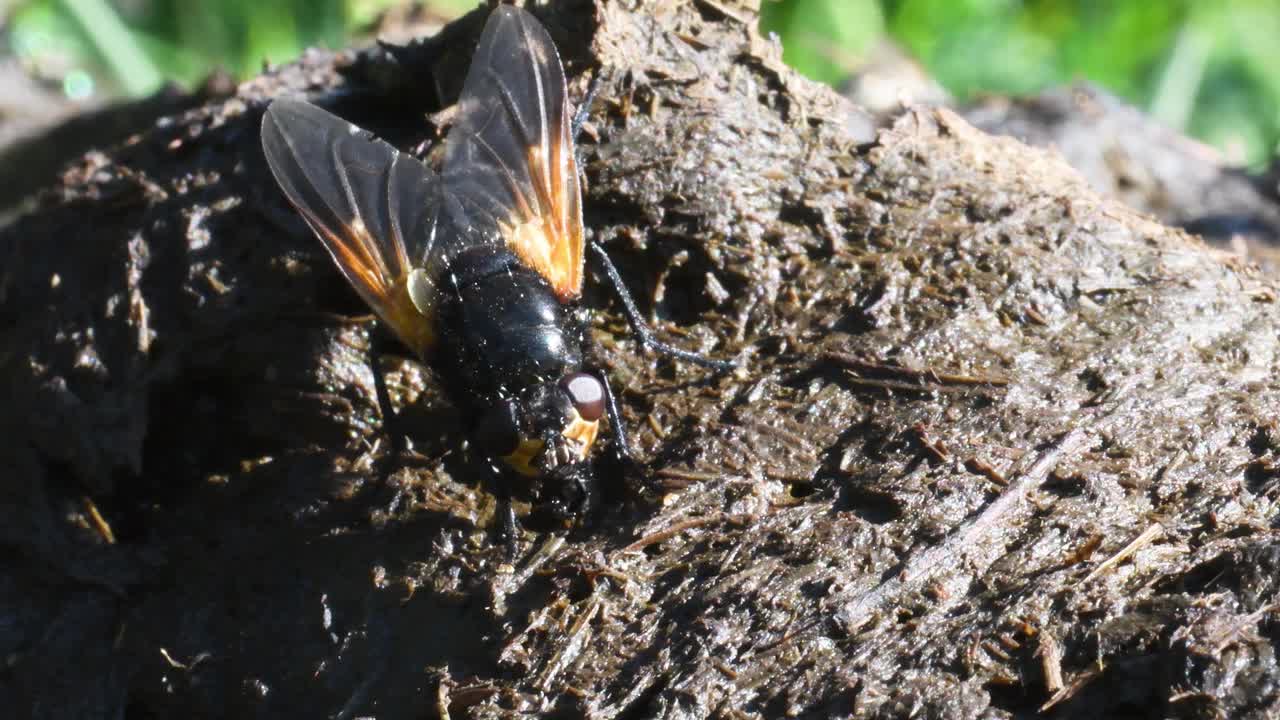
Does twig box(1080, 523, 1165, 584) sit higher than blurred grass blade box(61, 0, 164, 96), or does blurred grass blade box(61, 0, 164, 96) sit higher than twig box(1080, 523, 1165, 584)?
blurred grass blade box(61, 0, 164, 96)

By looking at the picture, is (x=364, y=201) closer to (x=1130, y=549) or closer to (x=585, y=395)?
(x=585, y=395)

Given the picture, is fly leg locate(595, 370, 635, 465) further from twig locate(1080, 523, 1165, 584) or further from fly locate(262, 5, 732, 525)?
twig locate(1080, 523, 1165, 584)

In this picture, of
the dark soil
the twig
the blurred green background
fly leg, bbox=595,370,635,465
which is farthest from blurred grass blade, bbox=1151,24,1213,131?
fly leg, bbox=595,370,635,465

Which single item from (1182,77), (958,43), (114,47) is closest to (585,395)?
(114,47)

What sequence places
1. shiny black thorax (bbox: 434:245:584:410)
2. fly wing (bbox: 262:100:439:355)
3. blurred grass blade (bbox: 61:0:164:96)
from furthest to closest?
blurred grass blade (bbox: 61:0:164:96) → fly wing (bbox: 262:100:439:355) → shiny black thorax (bbox: 434:245:584:410)

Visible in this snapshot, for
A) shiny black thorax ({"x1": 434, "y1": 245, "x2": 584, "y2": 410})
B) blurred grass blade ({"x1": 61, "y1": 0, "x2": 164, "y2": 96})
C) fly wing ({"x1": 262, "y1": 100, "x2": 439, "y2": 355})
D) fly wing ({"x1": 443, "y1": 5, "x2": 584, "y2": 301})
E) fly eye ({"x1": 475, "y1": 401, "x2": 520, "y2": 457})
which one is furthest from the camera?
blurred grass blade ({"x1": 61, "y1": 0, "x2": 164, "y2": 96})

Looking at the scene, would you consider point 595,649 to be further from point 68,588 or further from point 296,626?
point 68,588

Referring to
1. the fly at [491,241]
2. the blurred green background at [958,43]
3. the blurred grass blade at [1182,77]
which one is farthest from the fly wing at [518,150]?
the blurred grass blade at [1182,77]
